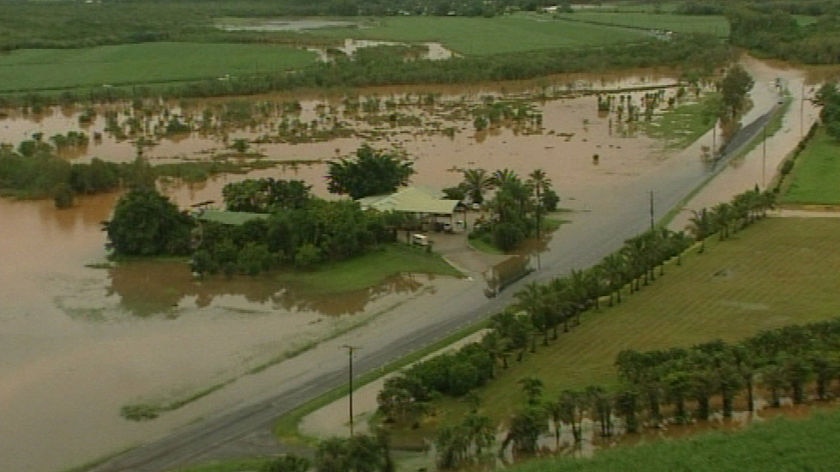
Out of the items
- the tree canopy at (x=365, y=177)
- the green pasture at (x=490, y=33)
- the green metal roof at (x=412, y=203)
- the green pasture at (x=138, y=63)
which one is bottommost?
the green metal roof at (x=412, y=203)

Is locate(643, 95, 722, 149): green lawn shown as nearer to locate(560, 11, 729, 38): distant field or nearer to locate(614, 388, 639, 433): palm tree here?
locate(614, 388, 639, 433): palm tree

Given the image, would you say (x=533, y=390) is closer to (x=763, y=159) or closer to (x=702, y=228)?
(x=702, y=228)

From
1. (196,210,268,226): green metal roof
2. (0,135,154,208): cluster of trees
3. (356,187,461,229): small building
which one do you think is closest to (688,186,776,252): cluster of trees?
(356,187,461,229): small building

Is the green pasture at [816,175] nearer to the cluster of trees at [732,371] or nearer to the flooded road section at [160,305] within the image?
the flooded road section at [160,305]

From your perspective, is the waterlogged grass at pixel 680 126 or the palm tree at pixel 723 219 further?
the waterlogged grass at pixel 680 126

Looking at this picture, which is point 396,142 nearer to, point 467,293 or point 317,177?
point 317,177

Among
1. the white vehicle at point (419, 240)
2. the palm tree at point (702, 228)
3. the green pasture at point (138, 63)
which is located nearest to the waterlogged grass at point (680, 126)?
the palm tree at point (702, 228)
